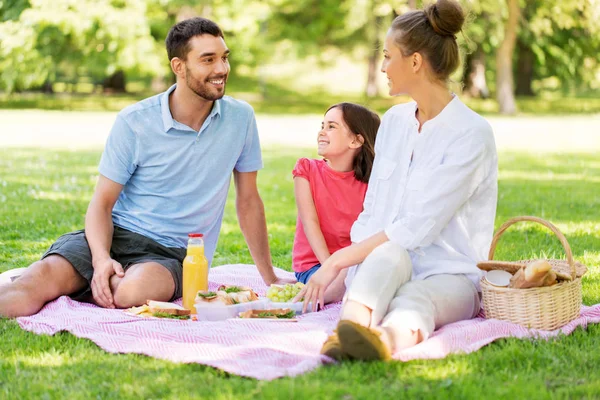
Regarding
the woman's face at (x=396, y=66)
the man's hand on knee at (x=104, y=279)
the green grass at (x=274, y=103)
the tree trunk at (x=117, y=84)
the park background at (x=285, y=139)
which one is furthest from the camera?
the tree trunk at (x=117, y=84)

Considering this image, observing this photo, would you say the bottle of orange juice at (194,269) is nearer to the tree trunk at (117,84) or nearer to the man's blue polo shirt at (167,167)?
the man's blue polo shirt at (167,167)

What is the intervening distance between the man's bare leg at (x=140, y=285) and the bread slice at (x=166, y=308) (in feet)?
0.36

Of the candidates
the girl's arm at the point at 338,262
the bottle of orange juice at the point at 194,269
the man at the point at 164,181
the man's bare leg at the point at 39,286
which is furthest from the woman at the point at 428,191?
the man's bare leg at the point at 39,286

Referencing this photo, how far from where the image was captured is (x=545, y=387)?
10.1 ft

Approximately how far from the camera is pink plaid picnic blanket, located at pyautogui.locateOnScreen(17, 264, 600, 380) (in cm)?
335

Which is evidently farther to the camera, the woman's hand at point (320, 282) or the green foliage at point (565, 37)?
the green foliage at point (565, 37)

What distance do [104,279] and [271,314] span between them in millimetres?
854

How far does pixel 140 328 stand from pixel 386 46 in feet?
5.38

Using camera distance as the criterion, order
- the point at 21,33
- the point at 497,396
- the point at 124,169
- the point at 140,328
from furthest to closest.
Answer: the point at 21,33, the point at 124,169, the point at 140,328, the point at 497,396

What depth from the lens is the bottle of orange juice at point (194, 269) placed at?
418 centimetres

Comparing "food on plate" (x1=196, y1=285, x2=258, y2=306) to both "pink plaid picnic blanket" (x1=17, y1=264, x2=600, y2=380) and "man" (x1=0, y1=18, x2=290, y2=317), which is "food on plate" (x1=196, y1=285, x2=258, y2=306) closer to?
"pink plaid picnic blanket" (x1=17, y1=264, x2=600, y2=380)

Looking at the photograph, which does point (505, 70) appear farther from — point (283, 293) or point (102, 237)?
point (102, 237)

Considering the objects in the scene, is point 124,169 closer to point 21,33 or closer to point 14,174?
point 14,174

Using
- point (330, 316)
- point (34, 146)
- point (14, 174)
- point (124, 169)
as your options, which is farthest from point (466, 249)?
point (34, 146)
